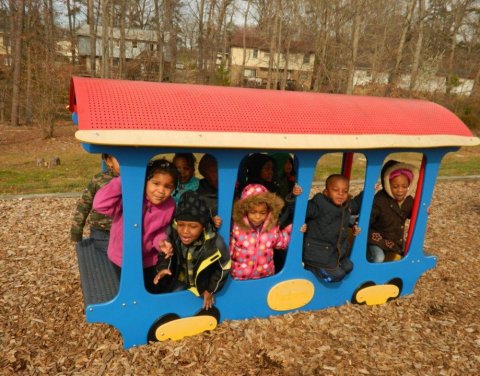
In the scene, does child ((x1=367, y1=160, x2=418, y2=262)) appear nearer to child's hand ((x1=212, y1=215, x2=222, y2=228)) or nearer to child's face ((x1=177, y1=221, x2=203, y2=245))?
child's hand ((x1=212, y1=215, x2=222, y2=228))

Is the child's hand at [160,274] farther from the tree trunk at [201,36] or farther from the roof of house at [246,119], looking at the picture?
the tree trunk at [201,36]

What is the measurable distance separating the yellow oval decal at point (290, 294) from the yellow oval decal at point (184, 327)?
55cm

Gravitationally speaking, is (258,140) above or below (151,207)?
above

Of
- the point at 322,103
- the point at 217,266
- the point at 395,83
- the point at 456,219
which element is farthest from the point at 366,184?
the point at 395,83

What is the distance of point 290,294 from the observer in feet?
11.0

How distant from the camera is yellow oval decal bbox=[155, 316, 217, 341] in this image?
116 inches

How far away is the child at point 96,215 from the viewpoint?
11.2 feet

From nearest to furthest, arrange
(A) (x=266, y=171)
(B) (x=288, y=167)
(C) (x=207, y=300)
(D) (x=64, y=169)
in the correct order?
(C) (x=207, y=300) < (A) (x=266, y=171) < (B) (x=288, y=167) < (D) (x=64, y=169)

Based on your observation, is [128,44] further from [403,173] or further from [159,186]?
[159,186]

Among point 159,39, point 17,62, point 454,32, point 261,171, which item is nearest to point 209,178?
point 261,171

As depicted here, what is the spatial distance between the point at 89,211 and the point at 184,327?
1.39 meters

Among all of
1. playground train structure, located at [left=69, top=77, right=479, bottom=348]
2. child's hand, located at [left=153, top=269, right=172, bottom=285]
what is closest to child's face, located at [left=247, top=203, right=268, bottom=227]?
playground train structure, located at [left=69, top=77, right=479, bottom=348]

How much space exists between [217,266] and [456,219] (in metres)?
5.34

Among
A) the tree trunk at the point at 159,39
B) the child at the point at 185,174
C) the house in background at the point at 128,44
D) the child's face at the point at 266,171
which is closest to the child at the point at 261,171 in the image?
the child's face at the point at 266,171
